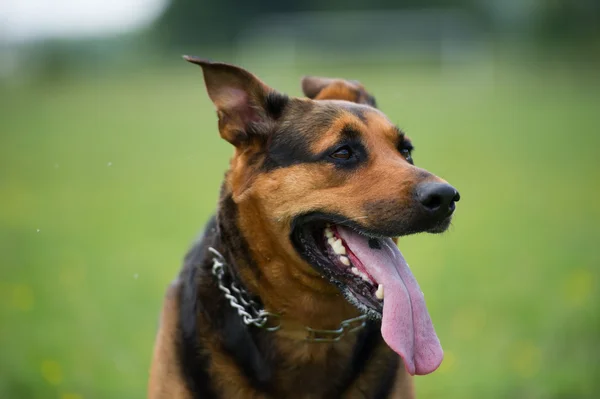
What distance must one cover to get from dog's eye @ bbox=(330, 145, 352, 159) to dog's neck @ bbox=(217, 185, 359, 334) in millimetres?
482

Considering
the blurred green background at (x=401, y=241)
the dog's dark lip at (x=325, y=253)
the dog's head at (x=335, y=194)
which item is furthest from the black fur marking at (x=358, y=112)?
the blurred green background at (x=401, y=241)

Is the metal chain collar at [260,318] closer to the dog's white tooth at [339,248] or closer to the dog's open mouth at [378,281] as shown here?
the dog's open mouth at [378,281]

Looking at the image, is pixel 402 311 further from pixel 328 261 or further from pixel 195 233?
pixel 195 233

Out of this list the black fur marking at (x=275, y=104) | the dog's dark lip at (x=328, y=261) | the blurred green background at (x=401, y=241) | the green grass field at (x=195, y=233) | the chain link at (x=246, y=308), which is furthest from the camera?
the blurred green background at (x=401, y=241)

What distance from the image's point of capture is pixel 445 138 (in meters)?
19.0

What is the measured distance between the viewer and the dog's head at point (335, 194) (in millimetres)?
3523

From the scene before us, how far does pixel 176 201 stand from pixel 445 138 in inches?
353

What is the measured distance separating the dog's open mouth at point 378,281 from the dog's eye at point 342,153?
0.34 metres

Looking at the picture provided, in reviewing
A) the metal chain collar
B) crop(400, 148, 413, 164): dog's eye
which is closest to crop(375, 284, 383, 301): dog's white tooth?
the metal chain collar

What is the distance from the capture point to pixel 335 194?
373 cm

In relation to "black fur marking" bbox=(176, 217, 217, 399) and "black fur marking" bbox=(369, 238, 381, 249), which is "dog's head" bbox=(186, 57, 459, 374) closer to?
"black fur marking" bbox=(369, 238, 381, 249)

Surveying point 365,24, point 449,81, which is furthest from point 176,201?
point 365,24

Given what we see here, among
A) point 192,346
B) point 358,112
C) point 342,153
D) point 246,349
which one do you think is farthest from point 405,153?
point 192,346

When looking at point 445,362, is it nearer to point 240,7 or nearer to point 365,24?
point 365,24
